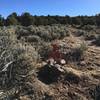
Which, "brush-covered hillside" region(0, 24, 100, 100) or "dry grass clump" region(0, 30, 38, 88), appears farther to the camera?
"brush-covered hillside" region(0, 24, 100, 100)

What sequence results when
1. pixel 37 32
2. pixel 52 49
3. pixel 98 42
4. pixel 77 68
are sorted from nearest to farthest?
pixel 77 68
pixel 52 49
pixel 98 42
pixel 37 32

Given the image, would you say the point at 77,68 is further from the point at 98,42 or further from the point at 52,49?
the point at 98,42

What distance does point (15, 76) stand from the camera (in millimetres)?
10312

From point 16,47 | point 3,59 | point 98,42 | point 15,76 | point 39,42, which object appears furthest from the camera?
point 98,42

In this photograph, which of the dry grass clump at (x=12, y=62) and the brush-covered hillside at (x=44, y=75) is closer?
the dry grass clump at (x=12, y=62)

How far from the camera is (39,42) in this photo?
1673cm

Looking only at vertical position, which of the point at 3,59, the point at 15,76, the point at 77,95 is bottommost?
the point at 77,95

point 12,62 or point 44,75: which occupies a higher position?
point 12,62

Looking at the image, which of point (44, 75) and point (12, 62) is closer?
point (12, 62)

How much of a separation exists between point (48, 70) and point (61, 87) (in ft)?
3.61

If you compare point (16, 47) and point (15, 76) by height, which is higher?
point (16, 47)

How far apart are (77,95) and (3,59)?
3.02 meters

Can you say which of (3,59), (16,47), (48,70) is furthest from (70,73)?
(3,59)

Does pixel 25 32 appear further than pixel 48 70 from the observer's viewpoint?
Yes
